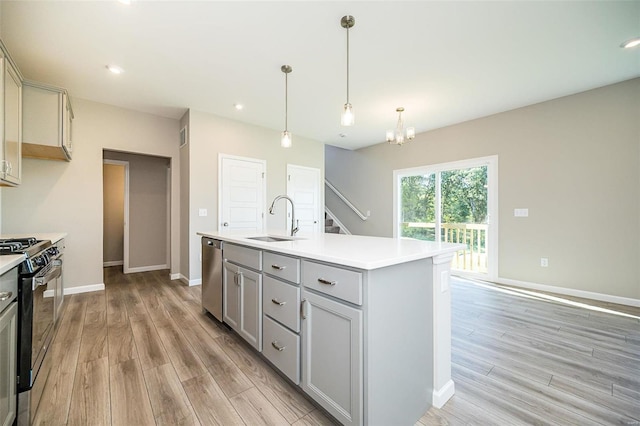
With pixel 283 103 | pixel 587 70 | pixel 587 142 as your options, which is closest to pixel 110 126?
pixel 283 103

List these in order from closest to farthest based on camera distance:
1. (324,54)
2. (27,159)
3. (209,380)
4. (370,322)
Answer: (370,322) < (209,380) < (324,54) < (27,159)

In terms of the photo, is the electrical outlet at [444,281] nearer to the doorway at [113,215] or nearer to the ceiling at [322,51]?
the ceiling at [322,51]

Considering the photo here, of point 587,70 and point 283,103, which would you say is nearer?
point 587,70

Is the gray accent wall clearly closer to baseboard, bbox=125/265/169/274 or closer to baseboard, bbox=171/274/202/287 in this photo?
baseboard, bbox=171/274/202/287

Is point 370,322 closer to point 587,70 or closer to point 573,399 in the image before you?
point 573,399

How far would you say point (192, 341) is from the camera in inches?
88.4

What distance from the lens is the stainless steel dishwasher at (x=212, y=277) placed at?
96.0 inches

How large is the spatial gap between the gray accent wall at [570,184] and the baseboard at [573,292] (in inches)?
1.5

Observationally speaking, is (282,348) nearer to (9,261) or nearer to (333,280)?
(333,280)

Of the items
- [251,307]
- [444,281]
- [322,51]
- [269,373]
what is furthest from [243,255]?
[322,51]

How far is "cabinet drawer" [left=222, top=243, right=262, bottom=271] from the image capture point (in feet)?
6.20

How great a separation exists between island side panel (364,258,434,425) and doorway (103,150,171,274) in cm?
474

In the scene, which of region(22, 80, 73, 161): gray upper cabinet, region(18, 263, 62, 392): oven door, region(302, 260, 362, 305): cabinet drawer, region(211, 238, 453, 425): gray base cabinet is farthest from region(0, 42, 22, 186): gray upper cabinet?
region(302, 260, 362, 305): cabinet drawer

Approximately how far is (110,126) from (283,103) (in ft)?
8.37
